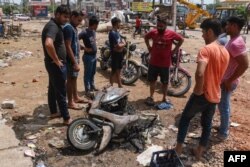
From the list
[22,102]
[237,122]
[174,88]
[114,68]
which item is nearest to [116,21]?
[114,68]

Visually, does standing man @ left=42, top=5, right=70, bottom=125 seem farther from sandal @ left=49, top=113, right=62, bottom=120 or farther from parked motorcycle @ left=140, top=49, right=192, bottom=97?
parked motorcycle @ left=140, top=49, right=192, bottom=97

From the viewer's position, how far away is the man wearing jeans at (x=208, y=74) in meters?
3.66

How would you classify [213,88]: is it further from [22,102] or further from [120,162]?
[22,102]

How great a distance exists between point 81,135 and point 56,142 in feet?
1.61

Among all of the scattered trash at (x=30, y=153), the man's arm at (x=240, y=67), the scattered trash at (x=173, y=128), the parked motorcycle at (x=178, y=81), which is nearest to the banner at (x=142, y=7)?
the parked motorcycle at (x=178, y=81)

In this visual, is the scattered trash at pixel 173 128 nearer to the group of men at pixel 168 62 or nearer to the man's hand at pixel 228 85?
the group of men at pixel 168 62

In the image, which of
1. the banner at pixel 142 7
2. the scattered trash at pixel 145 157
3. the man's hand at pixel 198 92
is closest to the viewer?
the man's hand at pixel 198 92

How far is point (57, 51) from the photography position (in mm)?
4922

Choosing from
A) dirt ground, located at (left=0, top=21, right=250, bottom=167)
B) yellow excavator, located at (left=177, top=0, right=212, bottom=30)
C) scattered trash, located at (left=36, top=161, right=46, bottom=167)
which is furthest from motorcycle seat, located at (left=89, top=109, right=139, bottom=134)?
yellow excavator, located at (left=177, top=0, right=212, bottom=30)

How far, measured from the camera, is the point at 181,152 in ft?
14.7

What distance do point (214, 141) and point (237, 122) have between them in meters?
1.10

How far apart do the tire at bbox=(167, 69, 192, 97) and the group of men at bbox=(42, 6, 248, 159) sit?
791mm

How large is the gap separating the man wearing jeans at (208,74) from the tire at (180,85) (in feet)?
10.1

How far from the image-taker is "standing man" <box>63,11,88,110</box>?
5406 millimetres
